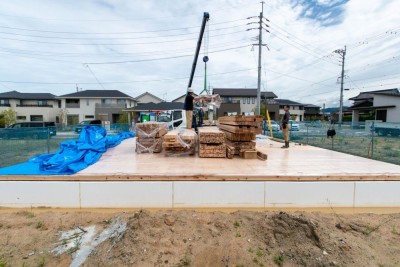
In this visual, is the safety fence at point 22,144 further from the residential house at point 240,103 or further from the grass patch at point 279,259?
the residential house at point 240,103

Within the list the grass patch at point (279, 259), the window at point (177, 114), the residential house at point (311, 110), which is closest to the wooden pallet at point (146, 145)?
the grass patch at point (279, 259)

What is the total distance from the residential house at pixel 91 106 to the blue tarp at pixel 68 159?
32.3 metres

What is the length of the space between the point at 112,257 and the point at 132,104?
4125 centimetres

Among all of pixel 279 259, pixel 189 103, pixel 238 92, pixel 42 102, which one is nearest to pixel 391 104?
pixel 238 92

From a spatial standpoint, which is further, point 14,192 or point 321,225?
point 14,192

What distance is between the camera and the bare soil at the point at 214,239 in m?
2.84

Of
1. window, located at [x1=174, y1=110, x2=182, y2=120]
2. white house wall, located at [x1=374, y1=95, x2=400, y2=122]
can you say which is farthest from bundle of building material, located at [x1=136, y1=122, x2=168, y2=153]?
white house wall, located at [x1=374, y1=95, x2=400, y2=122]

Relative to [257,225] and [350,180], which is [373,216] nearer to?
Result: [350,180]

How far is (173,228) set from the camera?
3.34 meters

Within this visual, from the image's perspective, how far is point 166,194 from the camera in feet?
12.8

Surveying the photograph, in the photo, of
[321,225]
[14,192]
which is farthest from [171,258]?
[14,192]

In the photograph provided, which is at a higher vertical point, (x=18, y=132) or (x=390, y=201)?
(x=18, y=132)

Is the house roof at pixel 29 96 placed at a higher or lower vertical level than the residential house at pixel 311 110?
higher

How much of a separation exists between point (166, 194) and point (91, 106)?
38.2 m
